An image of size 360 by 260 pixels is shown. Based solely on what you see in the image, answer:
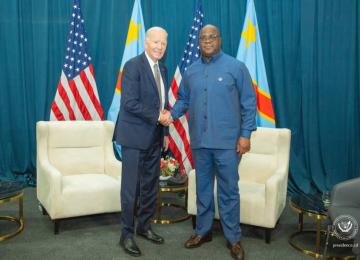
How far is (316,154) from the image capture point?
4777 mm

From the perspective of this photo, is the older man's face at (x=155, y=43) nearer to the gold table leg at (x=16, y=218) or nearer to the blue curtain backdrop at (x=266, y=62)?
the gold table leg at (x=16, y=218)

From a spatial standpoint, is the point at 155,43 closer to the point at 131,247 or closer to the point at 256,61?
the point at 131,247

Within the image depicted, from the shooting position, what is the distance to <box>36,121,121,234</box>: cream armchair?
3.36m

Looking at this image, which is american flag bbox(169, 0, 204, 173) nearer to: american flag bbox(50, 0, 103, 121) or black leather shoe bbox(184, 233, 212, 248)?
american flag bbox(50, 0, 103, 121)

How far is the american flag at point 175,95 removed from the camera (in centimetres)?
438

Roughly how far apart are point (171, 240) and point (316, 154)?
224 cm

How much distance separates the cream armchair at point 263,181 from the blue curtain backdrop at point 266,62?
115 centimetres

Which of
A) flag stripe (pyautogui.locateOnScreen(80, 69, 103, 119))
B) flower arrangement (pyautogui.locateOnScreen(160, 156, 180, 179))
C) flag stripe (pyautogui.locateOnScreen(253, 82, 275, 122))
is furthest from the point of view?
flag stripe (pyautogui.locateOnScreen(80, 69, 103, 119))

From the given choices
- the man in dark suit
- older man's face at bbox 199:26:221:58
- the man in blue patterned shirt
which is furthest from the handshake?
older man's face at bbox 199:26:221:58

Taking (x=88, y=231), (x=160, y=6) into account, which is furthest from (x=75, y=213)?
(x=160, y=6)

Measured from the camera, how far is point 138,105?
2855mm

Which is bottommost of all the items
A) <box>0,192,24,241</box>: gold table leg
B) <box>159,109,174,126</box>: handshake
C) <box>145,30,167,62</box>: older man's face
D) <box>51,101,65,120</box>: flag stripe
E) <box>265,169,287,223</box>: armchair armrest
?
<box>0,192,24,241</box>: gold table leg

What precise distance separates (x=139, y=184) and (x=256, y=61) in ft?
6.68

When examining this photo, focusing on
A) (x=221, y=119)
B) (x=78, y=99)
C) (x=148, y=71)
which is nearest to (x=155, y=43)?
(x=148, y=71)
